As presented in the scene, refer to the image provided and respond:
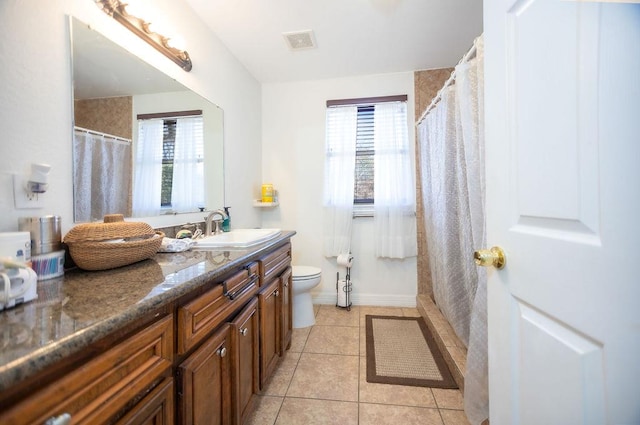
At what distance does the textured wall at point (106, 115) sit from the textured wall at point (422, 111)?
7.55ft

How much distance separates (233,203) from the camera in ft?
7.46

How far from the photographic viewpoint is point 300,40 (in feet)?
6.91

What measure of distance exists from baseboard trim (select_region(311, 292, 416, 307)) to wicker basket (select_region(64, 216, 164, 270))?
6.87 feet

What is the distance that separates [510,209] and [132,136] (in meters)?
1.64

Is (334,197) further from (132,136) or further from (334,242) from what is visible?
(132,136)

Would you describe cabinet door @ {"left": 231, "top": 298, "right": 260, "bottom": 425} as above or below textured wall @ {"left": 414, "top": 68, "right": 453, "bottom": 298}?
below

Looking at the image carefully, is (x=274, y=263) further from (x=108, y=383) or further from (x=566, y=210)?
(x=566, y=210)

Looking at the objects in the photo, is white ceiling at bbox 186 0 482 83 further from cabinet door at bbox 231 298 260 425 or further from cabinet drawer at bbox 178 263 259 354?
cabinet door at bbox 231 298 260 425

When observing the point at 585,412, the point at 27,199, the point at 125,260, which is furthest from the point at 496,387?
the point at 27,199

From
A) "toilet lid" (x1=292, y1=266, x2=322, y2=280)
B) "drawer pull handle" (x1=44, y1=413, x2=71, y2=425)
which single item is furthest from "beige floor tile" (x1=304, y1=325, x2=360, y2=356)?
"drawer pull handle" (x1=44, y1=413, x2=71, y2=425)

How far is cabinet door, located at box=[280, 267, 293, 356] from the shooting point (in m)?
1.68

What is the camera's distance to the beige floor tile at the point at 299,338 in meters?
1.97

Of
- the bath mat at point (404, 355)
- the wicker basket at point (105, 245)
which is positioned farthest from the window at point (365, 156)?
the wicker basket at point (105, 245)

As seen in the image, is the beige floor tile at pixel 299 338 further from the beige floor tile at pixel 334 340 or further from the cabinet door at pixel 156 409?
the cabinet door at pixel 156 409
